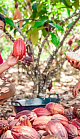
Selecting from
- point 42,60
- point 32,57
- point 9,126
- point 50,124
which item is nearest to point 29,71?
point 32,57

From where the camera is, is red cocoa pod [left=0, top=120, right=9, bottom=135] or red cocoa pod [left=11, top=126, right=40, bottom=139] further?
red cocoa pod [left=0, top=120, right=9, bottom=135]

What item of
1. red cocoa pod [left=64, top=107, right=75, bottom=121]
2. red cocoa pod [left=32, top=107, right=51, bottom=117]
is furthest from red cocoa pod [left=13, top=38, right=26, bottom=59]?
red cocoa pod [left=64, top=107, right=75, bottom=121]

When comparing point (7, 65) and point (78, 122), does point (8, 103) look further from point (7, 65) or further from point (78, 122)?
point (78, 122)

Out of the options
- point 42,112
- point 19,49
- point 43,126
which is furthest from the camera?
point 19,49

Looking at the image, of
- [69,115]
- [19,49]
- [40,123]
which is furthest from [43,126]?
[19,49]

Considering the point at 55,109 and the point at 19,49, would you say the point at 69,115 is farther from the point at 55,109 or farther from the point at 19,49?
the point at 19,49

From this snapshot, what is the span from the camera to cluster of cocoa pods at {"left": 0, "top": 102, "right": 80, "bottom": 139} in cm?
101

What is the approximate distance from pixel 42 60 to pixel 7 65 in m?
6.80

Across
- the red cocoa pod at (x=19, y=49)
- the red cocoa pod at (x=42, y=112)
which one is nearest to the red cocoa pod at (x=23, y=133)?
the red cocoa pod at (x=42, y=112)

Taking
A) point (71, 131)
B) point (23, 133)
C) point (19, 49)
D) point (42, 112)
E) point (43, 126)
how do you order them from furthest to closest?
point (19, 49) → point (42, 112) → point (43, 126) → point (71, 131) → point (23, 133)

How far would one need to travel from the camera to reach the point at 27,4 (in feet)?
7.73

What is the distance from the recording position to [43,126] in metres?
1.20

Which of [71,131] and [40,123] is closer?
[71,131]

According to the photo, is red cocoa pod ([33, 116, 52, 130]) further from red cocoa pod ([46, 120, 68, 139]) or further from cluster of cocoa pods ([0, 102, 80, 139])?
red cocoa pod ([46, 120, 68, 139])
